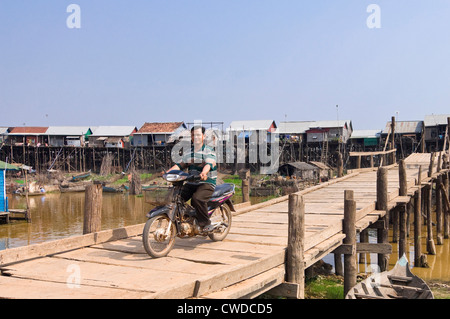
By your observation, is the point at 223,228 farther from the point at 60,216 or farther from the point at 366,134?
the point at 366,134

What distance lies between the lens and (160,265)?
15.6 ft

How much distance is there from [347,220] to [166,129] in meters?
43.3

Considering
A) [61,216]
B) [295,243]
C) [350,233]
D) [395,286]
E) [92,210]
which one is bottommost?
[61,216]

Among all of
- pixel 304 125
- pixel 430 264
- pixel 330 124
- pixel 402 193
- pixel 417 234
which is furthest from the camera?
pixel 304 125

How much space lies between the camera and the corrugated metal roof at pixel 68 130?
51375mm

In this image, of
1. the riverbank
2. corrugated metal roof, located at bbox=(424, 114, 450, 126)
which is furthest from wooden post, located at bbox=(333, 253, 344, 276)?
corrugated metal roof, located at bbox=(424, 114, 450, 126)

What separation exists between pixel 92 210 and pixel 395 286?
489 cm

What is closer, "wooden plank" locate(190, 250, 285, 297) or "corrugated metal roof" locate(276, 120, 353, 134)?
"wooden plank" locate(190, 250, 285, 297)

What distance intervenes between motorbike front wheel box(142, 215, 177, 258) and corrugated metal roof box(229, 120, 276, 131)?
4159 centimetres

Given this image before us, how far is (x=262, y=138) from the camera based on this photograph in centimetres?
4522

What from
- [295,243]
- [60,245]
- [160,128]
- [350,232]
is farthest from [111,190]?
[295,243]

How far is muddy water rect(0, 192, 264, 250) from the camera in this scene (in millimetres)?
18609

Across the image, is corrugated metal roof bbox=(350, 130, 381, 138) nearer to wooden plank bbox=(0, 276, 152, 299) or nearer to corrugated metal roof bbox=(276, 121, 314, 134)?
corrugated metal roof bbox=(276, 121, 314, 134)

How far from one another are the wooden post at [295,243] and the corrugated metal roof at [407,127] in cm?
4058
